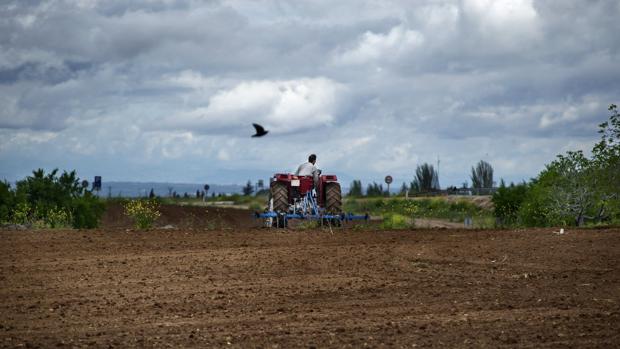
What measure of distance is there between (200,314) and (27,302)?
93.3 inches

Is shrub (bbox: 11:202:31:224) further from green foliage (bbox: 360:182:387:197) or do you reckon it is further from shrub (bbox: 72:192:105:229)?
green foliage (bbox: 360:182:387:197)

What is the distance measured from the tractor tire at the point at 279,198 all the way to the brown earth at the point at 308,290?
458 centimetres

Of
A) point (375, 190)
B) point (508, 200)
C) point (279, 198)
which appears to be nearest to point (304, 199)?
point (279, 198)

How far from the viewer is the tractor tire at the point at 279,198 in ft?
71.5

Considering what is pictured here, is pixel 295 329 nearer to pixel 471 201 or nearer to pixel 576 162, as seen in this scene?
pixel 576 162

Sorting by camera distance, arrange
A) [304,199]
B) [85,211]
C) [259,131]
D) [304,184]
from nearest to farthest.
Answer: [259,131]
[304,199]
[304,184]
[85,211]

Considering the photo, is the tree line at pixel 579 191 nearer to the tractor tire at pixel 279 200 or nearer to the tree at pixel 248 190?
the tractor tire at pixel 279 200

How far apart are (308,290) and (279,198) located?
36.2 feet

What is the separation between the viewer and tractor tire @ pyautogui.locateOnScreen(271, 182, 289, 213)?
71.5ft

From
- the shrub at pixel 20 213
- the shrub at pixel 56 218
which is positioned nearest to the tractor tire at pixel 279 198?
the shrub at pixel 56 218

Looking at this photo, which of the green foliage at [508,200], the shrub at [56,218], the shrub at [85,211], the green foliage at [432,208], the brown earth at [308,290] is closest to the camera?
the brown earth at [308,290]

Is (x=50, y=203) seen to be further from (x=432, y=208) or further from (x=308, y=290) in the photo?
(x=432, y=208)

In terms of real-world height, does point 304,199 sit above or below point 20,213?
above

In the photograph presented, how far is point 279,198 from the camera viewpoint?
21859mm
